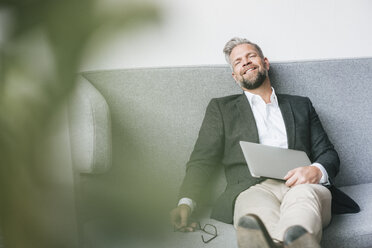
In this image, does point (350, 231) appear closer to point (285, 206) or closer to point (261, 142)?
point (285, 206)

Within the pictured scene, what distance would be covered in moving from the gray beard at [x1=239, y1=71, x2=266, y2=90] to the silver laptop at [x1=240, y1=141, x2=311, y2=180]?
0.35 metres

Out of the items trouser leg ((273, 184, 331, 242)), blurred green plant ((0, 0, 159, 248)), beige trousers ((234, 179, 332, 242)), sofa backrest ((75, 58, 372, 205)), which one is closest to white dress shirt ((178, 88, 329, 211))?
sofa backrest ((75, 58, 372, 205))

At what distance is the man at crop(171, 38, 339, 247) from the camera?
137 cm

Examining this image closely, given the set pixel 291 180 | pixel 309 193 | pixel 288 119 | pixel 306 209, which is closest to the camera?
pixel 306 209

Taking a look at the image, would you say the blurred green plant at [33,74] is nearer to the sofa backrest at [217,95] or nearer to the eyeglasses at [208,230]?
the eyeglasses at [208,230]

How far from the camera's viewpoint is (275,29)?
211 cm

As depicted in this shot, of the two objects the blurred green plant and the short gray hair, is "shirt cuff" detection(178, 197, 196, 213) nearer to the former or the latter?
the short gray hair

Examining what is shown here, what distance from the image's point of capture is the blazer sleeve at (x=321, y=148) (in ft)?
5.46

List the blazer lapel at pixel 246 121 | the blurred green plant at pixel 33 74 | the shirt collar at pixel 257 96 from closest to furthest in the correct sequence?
the blurred green plant at pixel 33 74 < the blazer lapel at pixel 246 121 < the shirt collar at pixel 257 96

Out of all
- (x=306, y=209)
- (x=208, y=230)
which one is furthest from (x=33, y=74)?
(x=208, y=230)

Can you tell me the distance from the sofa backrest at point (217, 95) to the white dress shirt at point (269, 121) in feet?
0.34

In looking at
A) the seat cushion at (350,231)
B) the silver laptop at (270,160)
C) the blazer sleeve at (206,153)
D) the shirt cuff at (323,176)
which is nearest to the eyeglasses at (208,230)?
the blazer sleeve at (206,153)

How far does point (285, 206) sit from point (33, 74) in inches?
45.6

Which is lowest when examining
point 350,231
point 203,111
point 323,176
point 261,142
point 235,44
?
point 350,231
